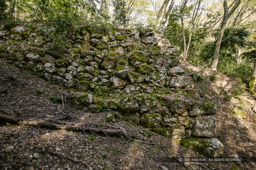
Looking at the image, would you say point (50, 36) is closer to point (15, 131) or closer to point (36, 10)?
point (36, 10)

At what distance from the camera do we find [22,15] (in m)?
7.05

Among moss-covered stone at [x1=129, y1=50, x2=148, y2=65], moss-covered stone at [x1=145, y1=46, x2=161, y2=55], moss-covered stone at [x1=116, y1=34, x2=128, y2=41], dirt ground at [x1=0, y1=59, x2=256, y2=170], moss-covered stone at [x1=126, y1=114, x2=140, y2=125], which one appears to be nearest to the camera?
dirt ground at [x1=0, y1=59, x2=256, y2=170]

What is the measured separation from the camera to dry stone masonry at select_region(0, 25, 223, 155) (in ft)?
16.2

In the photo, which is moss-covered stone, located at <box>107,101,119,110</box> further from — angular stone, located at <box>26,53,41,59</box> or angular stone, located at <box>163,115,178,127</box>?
angular stone, located at <box>26,53,41,59</box>

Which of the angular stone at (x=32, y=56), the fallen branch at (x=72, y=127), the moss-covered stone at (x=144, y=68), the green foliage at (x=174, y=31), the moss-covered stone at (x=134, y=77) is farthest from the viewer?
the green foliage at (x=174, y=31)

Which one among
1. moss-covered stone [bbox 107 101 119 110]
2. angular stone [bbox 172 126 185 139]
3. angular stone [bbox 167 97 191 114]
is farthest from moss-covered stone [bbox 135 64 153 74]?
angular stone [bbox 172 126 185 139]

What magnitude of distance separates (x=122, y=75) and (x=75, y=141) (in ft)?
13.0

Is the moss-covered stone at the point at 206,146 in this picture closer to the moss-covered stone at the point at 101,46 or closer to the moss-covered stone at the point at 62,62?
the moss-covered stone at the point at 101,46

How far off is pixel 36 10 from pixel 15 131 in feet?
24.9

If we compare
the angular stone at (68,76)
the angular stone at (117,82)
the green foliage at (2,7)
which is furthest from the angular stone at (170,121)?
the green foliage at (2,7)

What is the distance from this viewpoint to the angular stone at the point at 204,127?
4.71 metres

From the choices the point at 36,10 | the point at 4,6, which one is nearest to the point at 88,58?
the point at 36,10

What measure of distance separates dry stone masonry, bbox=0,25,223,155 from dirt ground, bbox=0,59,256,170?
51 cm

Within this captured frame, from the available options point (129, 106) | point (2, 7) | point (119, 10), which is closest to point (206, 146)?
point (129, 106)
